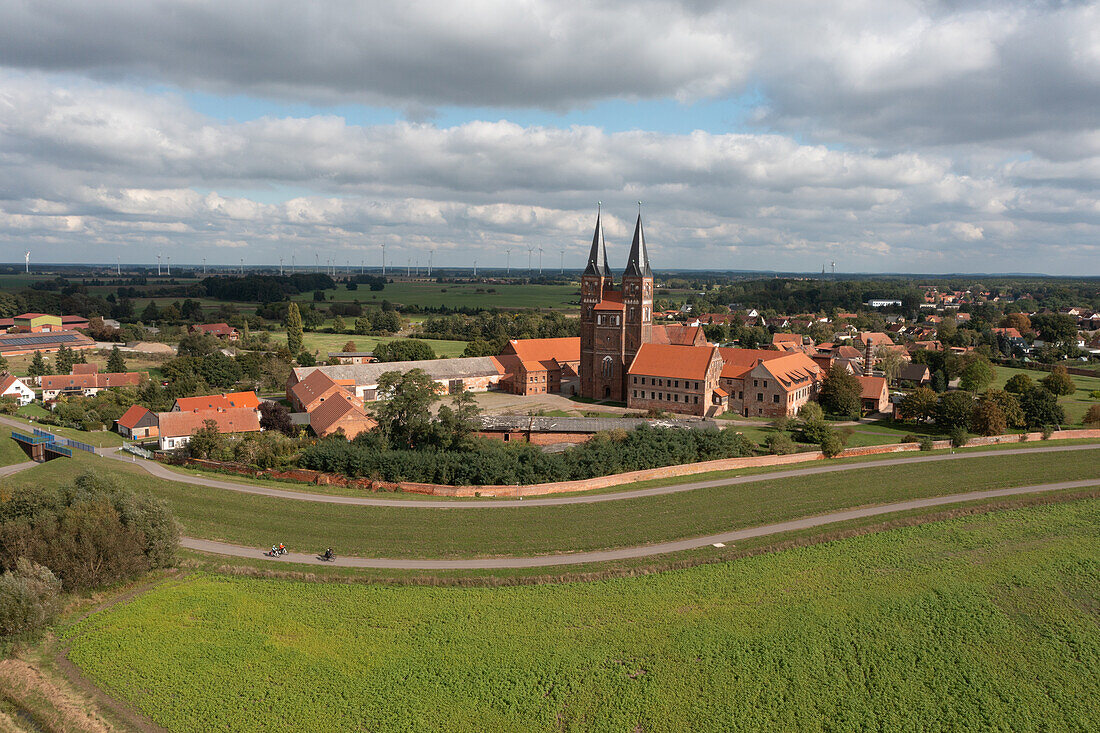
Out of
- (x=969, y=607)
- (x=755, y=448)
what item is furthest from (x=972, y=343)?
(x=969, y=607)

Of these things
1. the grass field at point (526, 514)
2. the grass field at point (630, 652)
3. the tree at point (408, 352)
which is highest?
the tree at point (408, 352)

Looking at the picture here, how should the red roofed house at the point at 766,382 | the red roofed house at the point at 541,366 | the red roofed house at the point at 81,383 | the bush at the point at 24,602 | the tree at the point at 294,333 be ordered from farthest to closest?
1. the tree at the point at 294,333
2. the red roofed house at the point at 541,366
3. the red roofed house at the point at 81,383
4. the red roofed house at the point at 766,382
5. the bush at the point at 24,602

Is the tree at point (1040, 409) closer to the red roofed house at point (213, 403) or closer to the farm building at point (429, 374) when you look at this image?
the farm building at point (429, 374)

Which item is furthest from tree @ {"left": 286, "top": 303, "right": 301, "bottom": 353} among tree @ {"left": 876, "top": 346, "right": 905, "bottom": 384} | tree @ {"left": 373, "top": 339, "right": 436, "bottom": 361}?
tree @ {"left": 876, "top": 346, "right": 905, "bottom": 384}

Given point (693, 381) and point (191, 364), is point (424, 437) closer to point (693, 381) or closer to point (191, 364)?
point (693, 381)

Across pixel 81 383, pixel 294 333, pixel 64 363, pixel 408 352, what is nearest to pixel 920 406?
pixel 408 352

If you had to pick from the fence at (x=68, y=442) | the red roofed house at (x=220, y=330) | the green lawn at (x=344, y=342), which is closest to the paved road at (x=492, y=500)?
the fence at (x=68, y=442)

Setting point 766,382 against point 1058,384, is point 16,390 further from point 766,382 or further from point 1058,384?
point 1058,384
